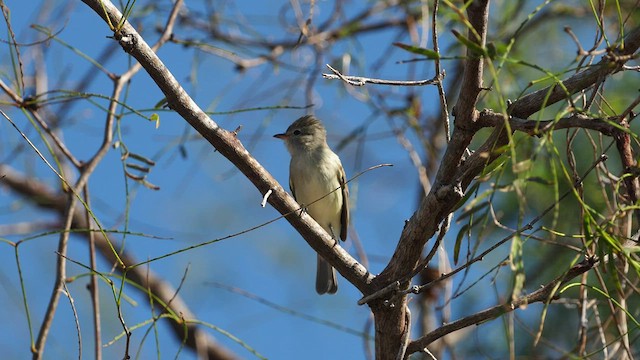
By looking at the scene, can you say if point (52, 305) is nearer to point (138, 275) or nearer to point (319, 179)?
point (138, 275)

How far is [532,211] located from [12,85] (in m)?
2.74

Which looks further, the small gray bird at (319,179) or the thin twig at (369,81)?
the small gray bird at (319,179)

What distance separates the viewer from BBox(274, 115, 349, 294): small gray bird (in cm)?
568

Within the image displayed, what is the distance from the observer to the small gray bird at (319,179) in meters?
5.68

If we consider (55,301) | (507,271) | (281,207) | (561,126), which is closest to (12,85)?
(55,301)

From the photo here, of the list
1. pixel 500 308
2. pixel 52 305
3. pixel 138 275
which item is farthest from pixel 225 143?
pixel 138 275

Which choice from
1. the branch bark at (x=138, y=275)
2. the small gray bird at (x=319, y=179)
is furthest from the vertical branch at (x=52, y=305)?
the small gray bird at (x=319, y=179)

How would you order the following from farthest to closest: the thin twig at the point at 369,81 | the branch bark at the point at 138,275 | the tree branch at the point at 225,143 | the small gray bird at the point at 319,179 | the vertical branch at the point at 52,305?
the small gray bird at the point at 319,179, the branch bark at the point at 138,275, the vertical branch at the point at 52,305, the tree branch at the point at 225,143, the thin twig at the point at 369,81

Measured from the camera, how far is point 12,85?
3084 mm

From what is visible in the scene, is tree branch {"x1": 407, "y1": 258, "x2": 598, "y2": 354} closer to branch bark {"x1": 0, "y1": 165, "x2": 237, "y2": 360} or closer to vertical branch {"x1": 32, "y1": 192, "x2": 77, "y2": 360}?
vertical branch {"x1": 32, "y1": 192, "x2": 77, "y2": 360}

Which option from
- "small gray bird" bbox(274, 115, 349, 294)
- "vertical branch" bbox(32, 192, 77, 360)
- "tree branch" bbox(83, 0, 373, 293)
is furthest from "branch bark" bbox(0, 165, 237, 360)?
"tree branch" bbox(83, 0, 373, 293)

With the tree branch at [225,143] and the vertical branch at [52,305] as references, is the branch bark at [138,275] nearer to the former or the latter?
the vertical branch at [52,305]

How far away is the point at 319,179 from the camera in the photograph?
18.8 feet

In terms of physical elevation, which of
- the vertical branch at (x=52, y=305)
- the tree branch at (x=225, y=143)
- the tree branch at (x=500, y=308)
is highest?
the tree branch at (x=225, y=143)
